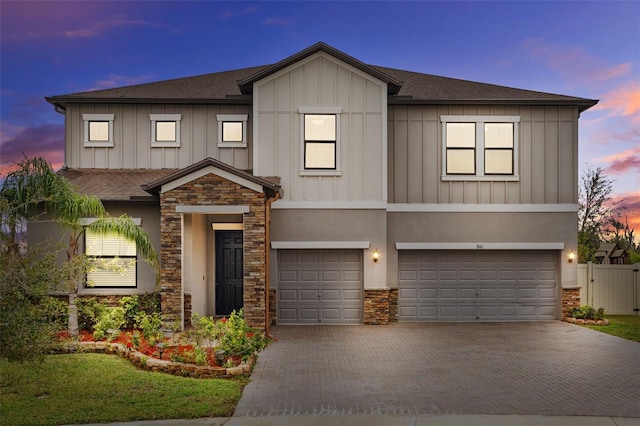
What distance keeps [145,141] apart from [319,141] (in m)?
6.00

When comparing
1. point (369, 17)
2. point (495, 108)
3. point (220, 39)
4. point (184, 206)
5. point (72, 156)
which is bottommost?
point (184, 206)

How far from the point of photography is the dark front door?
17.4 m

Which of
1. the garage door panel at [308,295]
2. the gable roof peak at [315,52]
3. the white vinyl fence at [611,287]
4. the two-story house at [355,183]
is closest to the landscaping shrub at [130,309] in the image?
the two-story house at [355,183]

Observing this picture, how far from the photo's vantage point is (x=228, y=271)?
17453 mm

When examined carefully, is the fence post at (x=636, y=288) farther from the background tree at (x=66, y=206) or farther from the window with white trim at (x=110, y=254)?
the window with white trim at (x=110, y=254)

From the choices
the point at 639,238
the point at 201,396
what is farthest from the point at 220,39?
the point at 639,238

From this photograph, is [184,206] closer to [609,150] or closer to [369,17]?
[369,17]

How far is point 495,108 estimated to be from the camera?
58.1 ft

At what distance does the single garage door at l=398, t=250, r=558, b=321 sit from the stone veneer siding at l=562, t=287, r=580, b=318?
0.31 meters

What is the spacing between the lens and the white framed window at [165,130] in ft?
59.1

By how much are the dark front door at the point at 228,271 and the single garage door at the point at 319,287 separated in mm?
1502

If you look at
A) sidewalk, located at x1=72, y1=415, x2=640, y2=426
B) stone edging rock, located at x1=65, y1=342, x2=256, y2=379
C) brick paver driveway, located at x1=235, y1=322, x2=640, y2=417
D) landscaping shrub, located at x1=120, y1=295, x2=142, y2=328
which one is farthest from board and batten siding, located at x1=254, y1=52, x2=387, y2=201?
sidewalk, located at x1=72, y1=415, x2=640, y2=426

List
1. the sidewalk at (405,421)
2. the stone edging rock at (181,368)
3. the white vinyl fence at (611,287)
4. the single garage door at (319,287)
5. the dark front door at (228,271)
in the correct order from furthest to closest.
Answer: the white vinyl fence at (611,287)
the dark front door at (228,271)
the single garage door at (319,287)
the stone edging rock at (181,368)
the sidewalk at (405,421)

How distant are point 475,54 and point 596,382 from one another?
19063 mm
